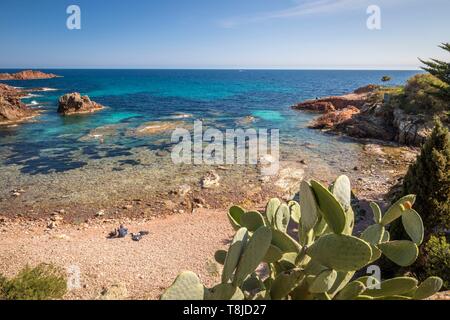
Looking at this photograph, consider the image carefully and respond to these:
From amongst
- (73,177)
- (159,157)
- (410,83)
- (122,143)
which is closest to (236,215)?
(73,177)

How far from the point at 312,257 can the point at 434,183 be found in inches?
329

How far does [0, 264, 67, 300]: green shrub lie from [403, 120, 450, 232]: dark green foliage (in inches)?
447

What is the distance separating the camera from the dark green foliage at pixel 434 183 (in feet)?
32.8

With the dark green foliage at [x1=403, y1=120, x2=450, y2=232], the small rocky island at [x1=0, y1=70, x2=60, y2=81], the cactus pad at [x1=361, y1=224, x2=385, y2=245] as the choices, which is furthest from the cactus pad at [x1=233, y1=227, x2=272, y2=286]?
the small rocky island at [x1=0, y1=70, x2=60, y2=81]

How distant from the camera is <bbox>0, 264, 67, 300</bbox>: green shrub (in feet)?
27.6

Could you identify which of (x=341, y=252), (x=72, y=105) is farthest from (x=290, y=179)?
(x=72, y=105)

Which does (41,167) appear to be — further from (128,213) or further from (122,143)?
(128,213)

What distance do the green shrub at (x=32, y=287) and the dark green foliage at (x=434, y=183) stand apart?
447 inches

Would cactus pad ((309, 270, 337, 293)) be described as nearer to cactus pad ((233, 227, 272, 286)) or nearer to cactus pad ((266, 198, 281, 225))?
cactus pad ((233, 227, 272, 286))

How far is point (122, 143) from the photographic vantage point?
31.7 m

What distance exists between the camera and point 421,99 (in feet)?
108

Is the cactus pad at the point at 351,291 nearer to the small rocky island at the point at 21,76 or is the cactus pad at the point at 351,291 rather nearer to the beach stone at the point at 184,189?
the beach stone at the point at 184,189

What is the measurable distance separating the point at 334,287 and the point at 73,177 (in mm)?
21600

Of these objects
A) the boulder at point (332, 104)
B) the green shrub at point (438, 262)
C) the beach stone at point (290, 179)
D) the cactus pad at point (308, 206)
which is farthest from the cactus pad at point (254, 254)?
the boulder at point (332, 104)
